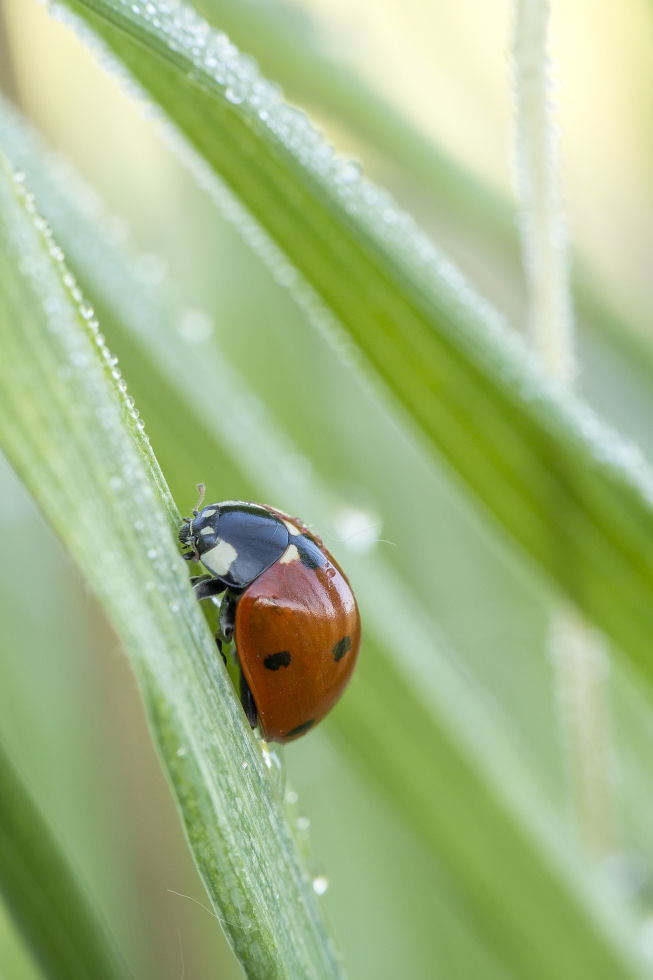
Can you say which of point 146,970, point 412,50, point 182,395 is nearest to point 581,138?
point 412,50

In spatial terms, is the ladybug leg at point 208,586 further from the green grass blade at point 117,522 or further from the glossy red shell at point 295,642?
the green grass blade at point 117,522

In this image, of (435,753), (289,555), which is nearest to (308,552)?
(289,555)

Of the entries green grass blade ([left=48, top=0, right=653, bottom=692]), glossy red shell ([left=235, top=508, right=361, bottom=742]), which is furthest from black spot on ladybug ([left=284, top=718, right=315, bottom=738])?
green grass blade ([left=48, top=0, right=653, bottom=692])

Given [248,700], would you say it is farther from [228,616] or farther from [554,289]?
[554,289]

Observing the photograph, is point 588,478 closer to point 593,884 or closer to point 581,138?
point 593,884

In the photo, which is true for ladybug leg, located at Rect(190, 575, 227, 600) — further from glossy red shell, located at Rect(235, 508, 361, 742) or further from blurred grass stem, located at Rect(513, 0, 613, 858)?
blurred grass stem, located at Rect(513, 0, 613, 858)
